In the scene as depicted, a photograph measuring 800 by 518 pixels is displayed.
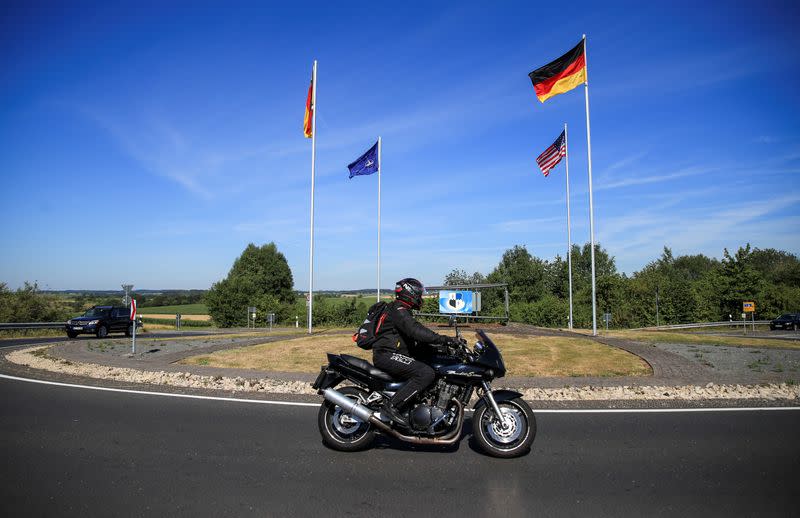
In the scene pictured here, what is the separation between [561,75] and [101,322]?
87.5ft

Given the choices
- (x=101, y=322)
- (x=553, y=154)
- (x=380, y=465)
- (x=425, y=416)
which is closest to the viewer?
(x=380, y=465)

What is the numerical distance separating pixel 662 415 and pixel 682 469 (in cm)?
268

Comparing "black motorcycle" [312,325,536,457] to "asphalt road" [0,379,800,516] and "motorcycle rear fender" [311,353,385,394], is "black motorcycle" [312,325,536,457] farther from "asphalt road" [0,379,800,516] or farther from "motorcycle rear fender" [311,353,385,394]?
"asphalt road" [0,379,800,516]

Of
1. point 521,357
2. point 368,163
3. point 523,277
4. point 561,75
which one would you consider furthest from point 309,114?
point 523,277

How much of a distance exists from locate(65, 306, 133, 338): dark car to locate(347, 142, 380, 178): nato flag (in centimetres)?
1618

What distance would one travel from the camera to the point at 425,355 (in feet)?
19.6

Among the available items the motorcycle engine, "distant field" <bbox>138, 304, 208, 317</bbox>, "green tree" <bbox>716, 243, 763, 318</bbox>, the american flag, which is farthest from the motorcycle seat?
"distant field" <bbox>138, 304, 208, 317</bbox>

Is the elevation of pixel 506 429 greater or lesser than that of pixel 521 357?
greater

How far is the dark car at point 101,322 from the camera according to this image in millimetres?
27922

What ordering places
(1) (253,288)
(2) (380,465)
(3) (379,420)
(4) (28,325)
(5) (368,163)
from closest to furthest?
(2) (380,465) → (3) (379,420) → (5) (368,163) → (4) (28,325) → (1) (253,288)

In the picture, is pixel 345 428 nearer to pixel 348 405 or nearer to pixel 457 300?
pixel 348 405

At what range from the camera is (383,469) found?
17.5 feet

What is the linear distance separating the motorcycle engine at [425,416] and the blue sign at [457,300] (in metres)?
19.5

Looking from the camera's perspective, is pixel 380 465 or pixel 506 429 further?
pixel 506 429
